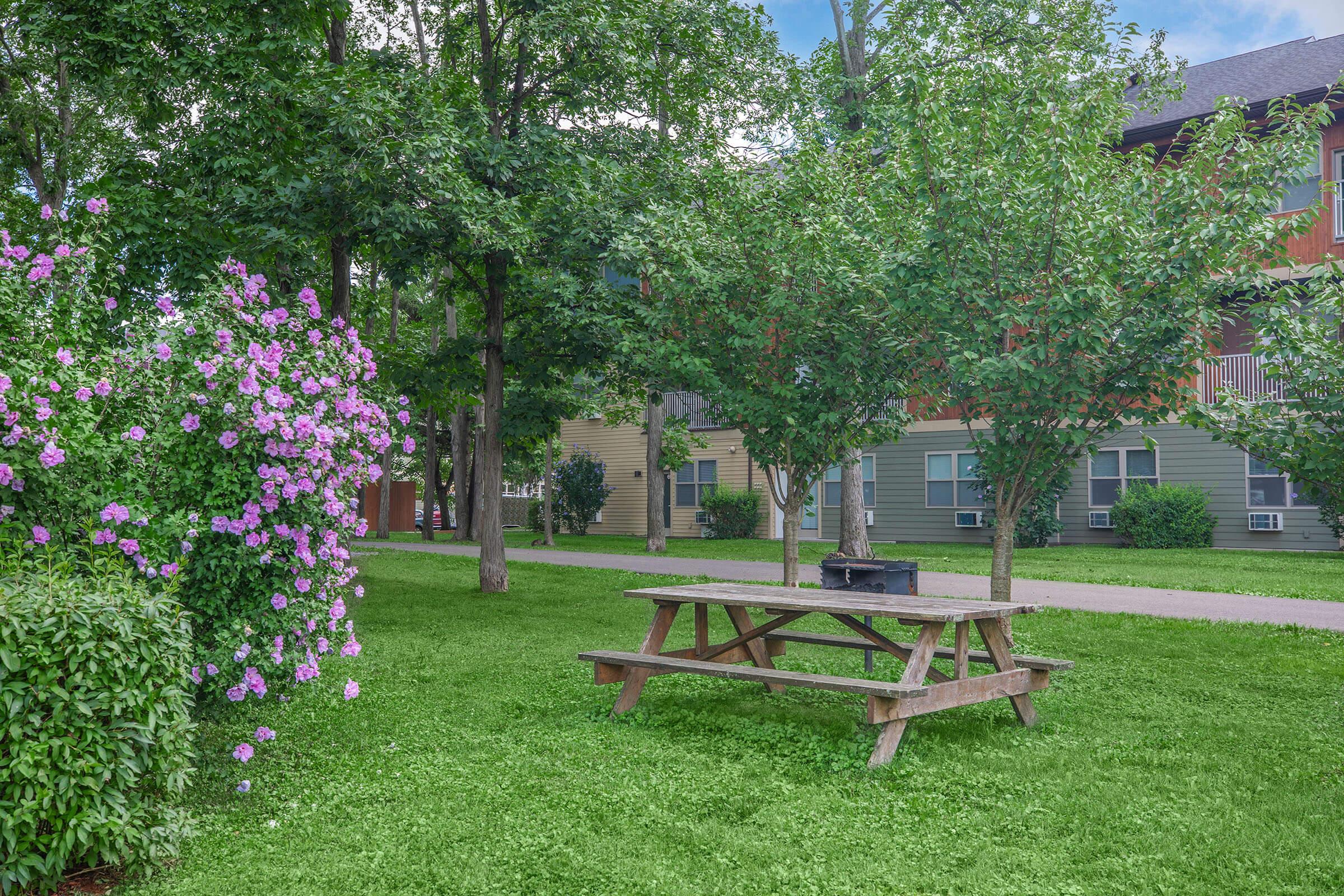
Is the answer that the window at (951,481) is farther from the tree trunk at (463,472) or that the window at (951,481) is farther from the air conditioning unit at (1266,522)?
the tree trunk at (463,472)

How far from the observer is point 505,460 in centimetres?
2361

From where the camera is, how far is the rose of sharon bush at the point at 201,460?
4.45 m

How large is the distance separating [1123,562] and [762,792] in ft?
48.7

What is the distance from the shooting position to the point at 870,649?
22.8 feet

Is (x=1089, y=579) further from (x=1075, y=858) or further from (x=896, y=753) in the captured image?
(x=1075, y=858)

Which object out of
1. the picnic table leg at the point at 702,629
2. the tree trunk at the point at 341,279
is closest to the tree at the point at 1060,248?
the picnic table leg at the point at 702,629

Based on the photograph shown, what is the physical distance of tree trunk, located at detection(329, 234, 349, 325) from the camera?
40.5 ft

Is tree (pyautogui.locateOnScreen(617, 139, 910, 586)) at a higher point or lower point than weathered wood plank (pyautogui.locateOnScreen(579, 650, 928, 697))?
higher

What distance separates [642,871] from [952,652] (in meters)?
3.05

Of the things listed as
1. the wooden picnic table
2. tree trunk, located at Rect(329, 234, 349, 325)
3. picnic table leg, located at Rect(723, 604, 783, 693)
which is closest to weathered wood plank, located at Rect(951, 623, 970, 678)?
the wooden picnic table

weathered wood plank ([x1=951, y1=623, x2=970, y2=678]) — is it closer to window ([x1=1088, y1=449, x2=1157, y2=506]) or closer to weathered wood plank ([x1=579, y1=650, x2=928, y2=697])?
weathered wood plank ([x1=579, y1=650, x2=928, y2=697])

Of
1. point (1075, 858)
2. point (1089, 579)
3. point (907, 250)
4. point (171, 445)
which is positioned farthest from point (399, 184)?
point (1089, 579)

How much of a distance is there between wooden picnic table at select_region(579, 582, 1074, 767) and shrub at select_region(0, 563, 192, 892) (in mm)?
2771

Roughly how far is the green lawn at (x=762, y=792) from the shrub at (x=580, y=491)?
23.4 metres
